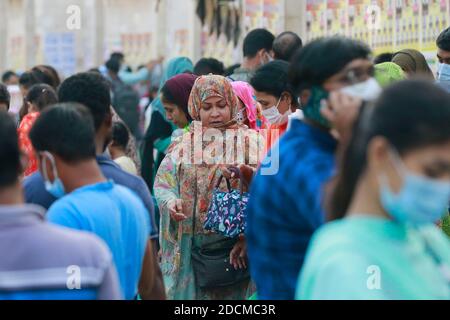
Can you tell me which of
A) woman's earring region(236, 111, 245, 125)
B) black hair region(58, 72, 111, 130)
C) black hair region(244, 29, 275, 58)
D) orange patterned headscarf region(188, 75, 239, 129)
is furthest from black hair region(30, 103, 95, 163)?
black hair region(244, 29, 275, 58)

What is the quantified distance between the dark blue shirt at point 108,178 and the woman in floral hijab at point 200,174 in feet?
4.84

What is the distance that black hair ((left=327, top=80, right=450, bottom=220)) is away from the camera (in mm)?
2953

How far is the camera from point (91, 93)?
5.09 metres

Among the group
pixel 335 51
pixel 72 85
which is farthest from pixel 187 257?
pixel 335 51

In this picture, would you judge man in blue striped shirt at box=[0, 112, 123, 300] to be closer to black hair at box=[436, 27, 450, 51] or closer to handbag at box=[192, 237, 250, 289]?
handbag at box=[192, 237, 250, 289]

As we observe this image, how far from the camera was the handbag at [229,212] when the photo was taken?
6.18 m

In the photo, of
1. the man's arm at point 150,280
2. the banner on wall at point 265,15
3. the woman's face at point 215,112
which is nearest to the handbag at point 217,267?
the woman's face at point 215,112

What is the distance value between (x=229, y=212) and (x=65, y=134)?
2069 millimetres

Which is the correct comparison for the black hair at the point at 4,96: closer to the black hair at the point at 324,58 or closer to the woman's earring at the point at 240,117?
the woman's earring at the point at 240,117

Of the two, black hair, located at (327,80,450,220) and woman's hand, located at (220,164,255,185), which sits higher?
black hair, located at (327,80,450,220)
